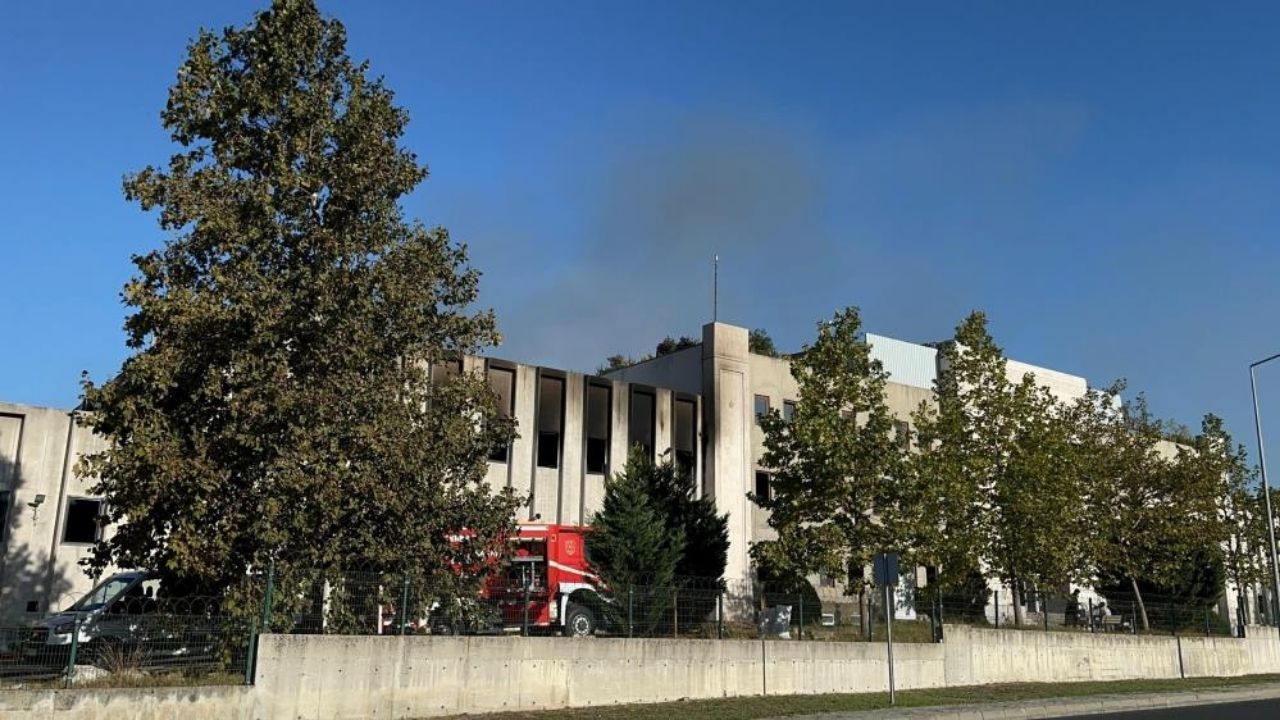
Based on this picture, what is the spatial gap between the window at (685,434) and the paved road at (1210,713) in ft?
69.6

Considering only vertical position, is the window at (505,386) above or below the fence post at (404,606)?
above

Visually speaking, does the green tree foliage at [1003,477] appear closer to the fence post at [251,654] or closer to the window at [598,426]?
the window at [598,426]

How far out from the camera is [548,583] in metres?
27.5

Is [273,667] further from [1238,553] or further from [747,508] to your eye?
[1238,553]

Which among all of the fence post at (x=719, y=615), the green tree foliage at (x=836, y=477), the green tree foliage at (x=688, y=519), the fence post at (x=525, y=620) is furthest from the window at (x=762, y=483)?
the fence post at (x=525, y=620)

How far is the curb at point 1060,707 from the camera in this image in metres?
18.8

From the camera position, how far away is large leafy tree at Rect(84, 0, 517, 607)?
1673 cm

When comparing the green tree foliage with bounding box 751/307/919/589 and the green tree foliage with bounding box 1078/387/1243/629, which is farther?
the green tree foliage with bounding box 1078/387/1243/629

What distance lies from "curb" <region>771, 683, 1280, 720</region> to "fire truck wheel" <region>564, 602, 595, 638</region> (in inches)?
325

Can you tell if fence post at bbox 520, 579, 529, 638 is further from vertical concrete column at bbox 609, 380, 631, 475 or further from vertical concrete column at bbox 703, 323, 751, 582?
vertical concrete column at bbox 703, 323, 751, 582

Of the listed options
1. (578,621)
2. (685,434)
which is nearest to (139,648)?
(578,621)

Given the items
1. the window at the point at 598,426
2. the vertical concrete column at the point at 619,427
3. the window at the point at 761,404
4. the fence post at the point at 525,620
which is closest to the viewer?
the fence post at the point at 525,620

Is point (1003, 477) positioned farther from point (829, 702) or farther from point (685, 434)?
point (829, 702)

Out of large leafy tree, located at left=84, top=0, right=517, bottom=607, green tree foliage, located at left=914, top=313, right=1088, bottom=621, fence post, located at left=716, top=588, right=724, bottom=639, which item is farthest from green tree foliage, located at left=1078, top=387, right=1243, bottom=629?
large leafy tree, located at left=84, top=0, right=517, bottom=607
